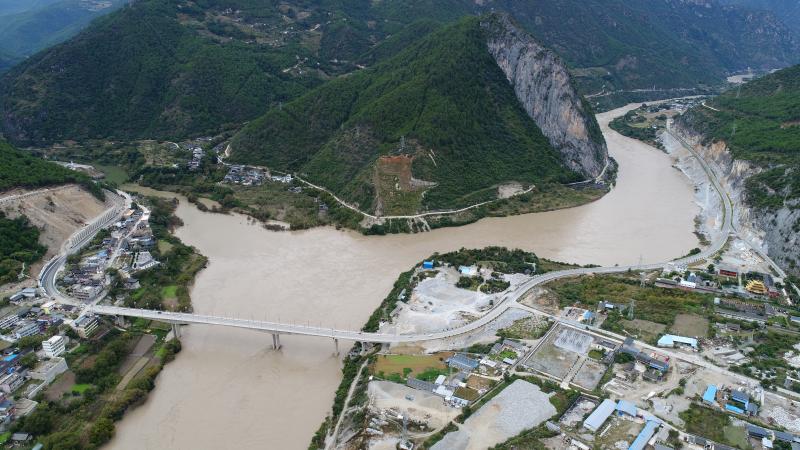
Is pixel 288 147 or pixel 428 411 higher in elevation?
pixel 288 147

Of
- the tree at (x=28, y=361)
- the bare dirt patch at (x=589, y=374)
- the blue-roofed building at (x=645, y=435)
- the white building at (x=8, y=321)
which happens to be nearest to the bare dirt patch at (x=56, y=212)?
the white building at (x=8, y=321)

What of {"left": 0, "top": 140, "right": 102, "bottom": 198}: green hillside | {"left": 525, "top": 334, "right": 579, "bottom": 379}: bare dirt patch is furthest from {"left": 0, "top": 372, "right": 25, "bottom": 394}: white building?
{"left": 525, "top": 334, "right": 579, "bottom": 379}: bare dirt patch

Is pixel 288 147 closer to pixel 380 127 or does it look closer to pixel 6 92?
pixel 380 127

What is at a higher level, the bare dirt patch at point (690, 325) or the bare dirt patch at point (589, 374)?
the bare dirt patch at point (589, 374)

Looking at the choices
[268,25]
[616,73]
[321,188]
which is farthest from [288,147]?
[616,73]

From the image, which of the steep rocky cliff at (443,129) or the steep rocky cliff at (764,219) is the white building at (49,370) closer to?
the steep rocky cliff at (443,129)

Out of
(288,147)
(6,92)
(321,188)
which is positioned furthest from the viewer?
(6,92)
